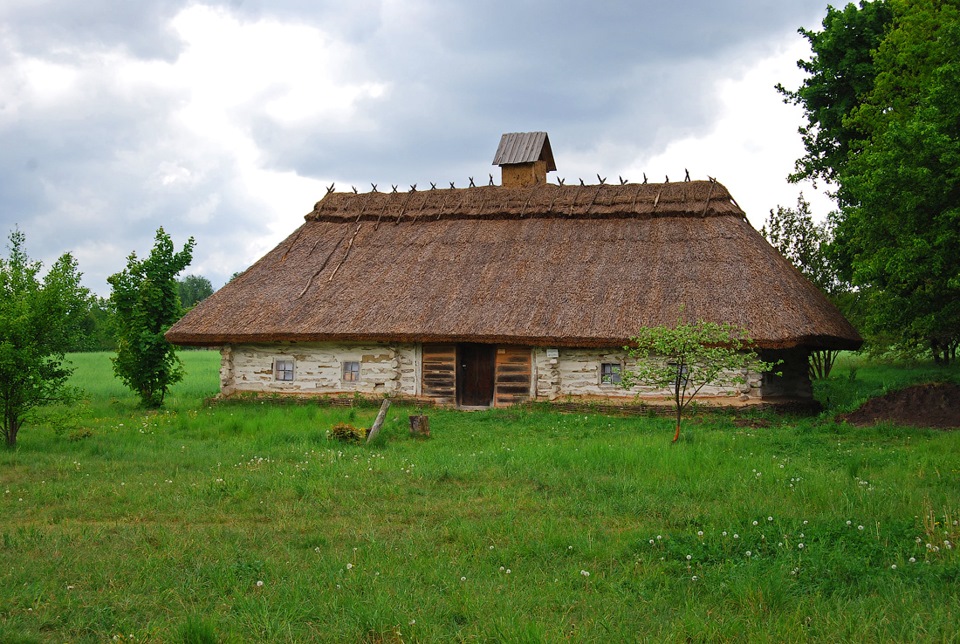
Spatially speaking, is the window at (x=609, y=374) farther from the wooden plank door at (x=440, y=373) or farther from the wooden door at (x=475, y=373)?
the wooden plank door at (x=440, y=373)

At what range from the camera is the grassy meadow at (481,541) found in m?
4.90

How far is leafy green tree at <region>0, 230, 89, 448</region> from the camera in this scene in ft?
39.3

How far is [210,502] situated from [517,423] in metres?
8.62

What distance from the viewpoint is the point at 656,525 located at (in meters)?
7.17

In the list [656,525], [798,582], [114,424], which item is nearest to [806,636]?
[798,582]

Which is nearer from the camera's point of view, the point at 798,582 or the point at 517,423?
the point at 798,582

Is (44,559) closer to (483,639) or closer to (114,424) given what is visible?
(483,639)

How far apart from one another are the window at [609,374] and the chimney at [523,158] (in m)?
9.29

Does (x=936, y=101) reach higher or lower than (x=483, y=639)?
higher

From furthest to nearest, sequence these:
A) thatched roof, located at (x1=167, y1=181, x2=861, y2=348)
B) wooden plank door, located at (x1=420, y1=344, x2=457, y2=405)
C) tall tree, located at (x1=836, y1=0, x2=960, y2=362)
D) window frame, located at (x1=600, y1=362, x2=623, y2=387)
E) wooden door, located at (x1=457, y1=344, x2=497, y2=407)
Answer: wooden door, located at (x1=457, y1=344, x2=497, y2=407), wooden plank door, located at (x1=420, y1=344, x2=457, y2=405), window frame, located at (x1=600, y1=362, x2=623, y2=387), thatched roof, located at (x1=167, y1=181, x2=861, y2=348), tall tree, located at (x1=836, y1=0, x2=960, y2=362)

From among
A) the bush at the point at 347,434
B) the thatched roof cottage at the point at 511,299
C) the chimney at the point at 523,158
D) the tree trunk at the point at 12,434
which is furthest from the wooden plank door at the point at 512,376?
the tree trunk at the point at 12,434

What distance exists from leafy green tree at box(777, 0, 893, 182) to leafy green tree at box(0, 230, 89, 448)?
18.4 m

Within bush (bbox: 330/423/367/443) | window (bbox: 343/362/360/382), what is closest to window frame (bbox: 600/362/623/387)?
window (bbox: 343/362/360/382)

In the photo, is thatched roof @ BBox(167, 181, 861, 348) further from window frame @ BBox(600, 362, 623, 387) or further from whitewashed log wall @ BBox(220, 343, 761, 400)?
window frame @ BBox(600, 362, 623, 387)
